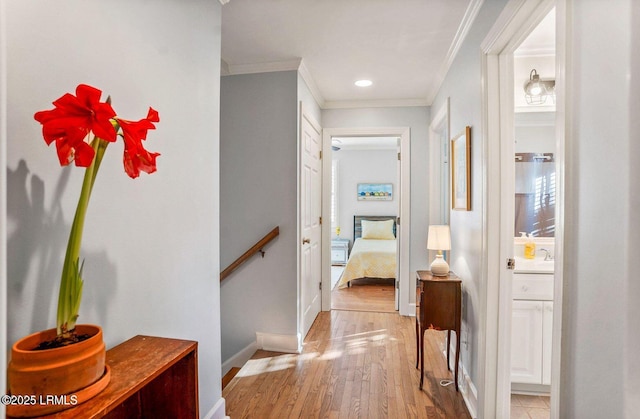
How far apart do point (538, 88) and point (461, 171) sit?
2.52 ft

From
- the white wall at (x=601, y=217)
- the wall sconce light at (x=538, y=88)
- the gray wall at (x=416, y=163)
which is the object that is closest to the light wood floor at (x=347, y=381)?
the gray wall at (x=416, y=163)

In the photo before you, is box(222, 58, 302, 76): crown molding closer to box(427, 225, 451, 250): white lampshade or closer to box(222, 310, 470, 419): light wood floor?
box(427, 225, 451, 250): white lampshade

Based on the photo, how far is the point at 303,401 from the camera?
6.94 ft

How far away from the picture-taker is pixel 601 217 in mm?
882

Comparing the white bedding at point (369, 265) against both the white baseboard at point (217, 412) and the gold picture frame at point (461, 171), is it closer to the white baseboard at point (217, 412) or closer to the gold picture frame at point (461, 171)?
the gold picture frame at point (461, 171)

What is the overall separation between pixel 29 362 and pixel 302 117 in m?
2.52

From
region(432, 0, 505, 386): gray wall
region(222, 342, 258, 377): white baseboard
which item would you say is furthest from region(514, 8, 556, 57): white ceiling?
region(222, 342, 258, 377): white baseboard

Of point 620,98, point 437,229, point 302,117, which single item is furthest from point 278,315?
point 620,98

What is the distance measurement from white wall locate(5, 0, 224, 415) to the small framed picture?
221 inches

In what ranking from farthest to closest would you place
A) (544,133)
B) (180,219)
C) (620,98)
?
(544,133)
(180,219)
(620,98)

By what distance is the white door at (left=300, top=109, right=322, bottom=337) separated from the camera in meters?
2.97

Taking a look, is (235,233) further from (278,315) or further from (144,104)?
(144,104)

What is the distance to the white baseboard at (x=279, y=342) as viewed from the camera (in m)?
2.79

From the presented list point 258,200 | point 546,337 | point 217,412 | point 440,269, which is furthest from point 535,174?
point 217,412
